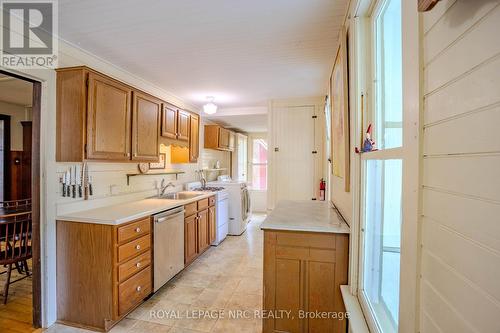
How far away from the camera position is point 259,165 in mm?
7078

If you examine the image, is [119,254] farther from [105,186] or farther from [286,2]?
[286,2]

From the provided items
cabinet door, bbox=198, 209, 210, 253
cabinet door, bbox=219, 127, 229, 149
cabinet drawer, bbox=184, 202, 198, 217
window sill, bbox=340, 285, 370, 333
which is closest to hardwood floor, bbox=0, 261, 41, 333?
cabinet drawer, bbox=184, 202, 198, 217

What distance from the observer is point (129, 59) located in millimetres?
2459

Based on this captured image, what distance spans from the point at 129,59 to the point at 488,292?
9.70 ft

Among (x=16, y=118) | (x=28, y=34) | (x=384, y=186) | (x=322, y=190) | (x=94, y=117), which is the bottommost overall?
(x=322, y=190)

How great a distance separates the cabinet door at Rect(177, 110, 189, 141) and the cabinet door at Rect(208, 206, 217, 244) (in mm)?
1183

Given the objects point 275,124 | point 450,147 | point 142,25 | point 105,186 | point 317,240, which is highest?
point 142,25

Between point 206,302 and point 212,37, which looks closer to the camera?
point 212,37

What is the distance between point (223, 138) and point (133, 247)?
3.32m

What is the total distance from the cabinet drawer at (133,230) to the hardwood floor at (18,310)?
1009 mm

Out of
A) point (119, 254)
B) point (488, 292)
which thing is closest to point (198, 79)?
point (119, 254)

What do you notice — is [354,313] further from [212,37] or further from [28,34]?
[28,34]

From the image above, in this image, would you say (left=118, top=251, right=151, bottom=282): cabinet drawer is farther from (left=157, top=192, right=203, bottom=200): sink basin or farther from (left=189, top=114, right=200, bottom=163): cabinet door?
(left=189, top=114, right=200, bottom=163): cabinet door

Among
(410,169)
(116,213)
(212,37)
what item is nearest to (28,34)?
(212,37)
